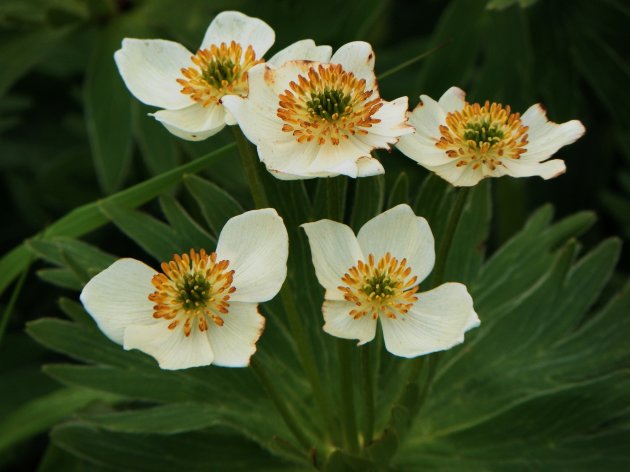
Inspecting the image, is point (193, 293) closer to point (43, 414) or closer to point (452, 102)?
point (452, 102)

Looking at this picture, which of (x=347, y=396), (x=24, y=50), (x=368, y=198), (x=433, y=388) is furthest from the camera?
(x=24, y=50)

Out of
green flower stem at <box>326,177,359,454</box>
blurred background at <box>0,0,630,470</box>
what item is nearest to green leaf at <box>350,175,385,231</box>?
green flower stem at <box>326,177,359,454</box>

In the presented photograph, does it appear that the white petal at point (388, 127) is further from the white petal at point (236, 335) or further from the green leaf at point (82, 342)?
the green leaf at point (82, 342)

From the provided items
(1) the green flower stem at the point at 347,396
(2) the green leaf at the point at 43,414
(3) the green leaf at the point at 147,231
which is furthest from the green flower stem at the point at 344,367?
(2) the green leaf at the point at 43,414

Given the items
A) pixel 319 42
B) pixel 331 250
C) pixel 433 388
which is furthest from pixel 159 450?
pixel 319 42

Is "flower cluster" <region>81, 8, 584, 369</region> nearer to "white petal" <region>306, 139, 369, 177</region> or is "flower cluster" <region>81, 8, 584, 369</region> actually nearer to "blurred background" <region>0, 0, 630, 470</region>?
"white petal" <region>306, 139, 369, 177</region>
